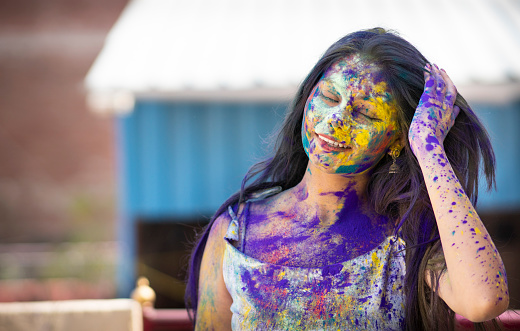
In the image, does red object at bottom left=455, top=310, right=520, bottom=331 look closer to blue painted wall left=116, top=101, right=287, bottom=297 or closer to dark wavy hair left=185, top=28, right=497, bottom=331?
dark wavy hair left=185, top=28, right=497, bottom=331

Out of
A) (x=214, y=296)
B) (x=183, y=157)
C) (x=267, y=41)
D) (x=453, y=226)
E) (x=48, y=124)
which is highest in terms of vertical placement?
(x=267, y=41)

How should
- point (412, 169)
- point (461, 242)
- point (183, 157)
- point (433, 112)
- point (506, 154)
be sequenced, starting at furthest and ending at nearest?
point (183, 157), point (506, 154), point (412, 169), point (433, 112), point (461, 242)

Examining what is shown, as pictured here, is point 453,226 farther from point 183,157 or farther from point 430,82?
point 183,157

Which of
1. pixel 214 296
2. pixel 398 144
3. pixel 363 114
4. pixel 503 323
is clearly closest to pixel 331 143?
pixel 363 114

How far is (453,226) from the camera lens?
59.9 inches

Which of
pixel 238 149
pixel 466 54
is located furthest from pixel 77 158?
pixel 466 54

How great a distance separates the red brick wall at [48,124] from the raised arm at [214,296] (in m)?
9.74

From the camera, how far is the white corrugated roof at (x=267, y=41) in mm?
4320

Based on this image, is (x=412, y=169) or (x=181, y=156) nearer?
(x=412, y=169)

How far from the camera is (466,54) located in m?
4.33

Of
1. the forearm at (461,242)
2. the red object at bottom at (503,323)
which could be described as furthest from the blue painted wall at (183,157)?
the forearm at (461,242)

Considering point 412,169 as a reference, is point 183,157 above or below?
below

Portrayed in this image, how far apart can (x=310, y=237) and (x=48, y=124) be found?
1072 cm

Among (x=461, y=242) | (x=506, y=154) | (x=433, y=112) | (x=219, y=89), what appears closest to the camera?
(x=461, y=242)
